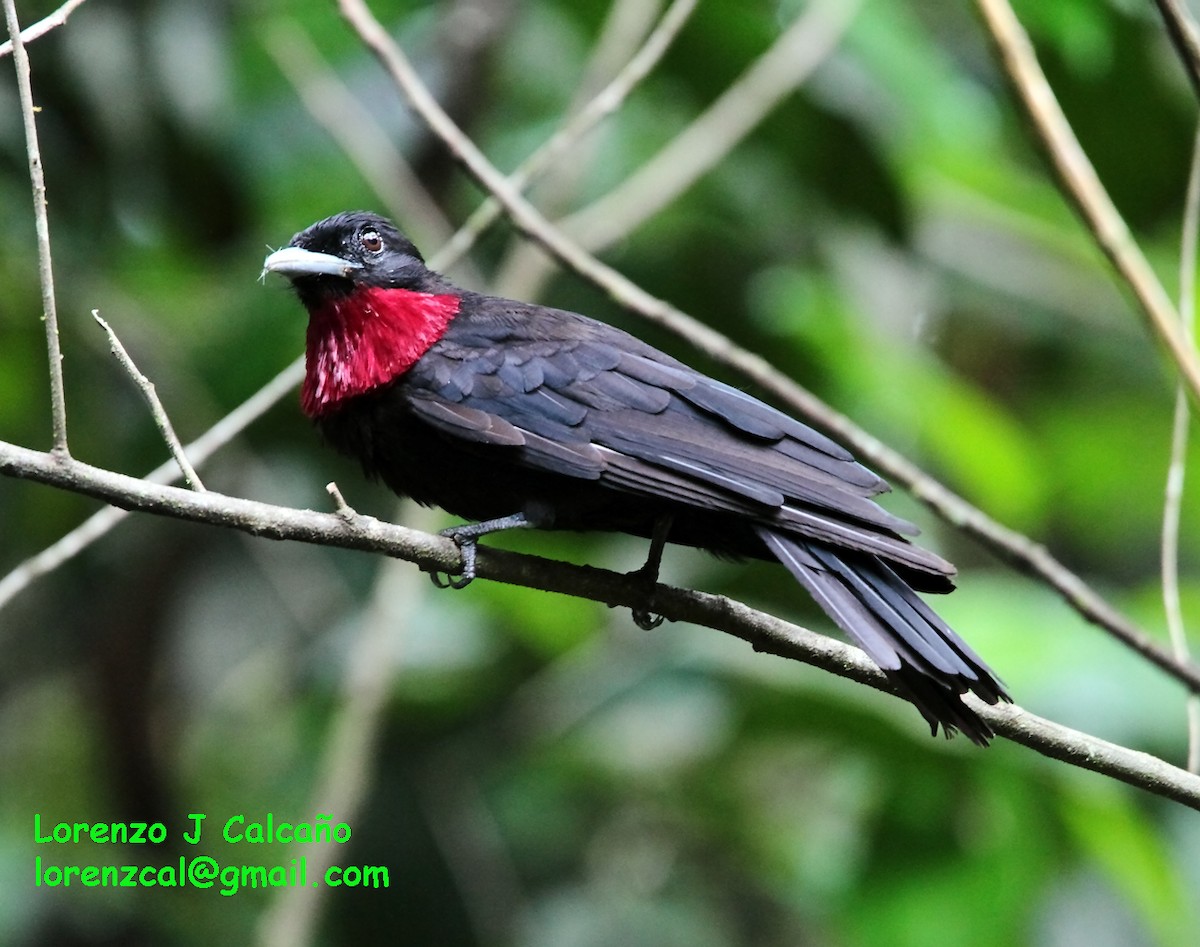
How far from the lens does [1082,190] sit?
2.76m

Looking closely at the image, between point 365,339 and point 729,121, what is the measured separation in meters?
1.74

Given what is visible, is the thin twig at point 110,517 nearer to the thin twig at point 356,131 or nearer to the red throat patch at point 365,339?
the red throat patch at point 365,339

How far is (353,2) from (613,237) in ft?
3.31

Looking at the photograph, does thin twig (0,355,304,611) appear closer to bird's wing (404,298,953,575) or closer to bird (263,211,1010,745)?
bird (263,211,1010,745)

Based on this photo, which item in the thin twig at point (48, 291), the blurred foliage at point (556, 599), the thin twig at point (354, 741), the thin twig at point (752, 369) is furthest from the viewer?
the blurred foliage at point (556, 599)

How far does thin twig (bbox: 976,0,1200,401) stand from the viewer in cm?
277

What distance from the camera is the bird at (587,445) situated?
2592 millimetres

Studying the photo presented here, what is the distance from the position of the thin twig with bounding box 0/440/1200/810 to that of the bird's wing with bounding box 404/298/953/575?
0.21m

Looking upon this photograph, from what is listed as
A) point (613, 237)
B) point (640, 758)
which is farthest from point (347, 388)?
point (640, 758)

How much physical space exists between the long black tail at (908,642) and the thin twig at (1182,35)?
41.1 inches

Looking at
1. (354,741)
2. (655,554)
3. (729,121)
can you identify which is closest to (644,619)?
(655,554)

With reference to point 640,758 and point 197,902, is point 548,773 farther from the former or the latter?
point 197,902

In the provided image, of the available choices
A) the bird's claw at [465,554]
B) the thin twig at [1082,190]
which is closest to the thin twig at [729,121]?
the thin twig at [1082,190]

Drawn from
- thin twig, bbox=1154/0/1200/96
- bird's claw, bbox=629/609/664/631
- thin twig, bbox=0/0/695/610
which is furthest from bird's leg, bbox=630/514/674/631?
thin twig, bbox=1154/0/1200/96
